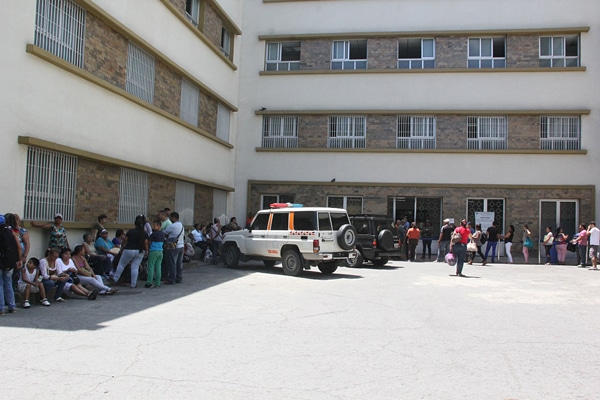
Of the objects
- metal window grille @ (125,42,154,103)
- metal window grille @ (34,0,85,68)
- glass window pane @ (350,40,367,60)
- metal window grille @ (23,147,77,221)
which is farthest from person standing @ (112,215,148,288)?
glass window pane @ (350,40,367,60)

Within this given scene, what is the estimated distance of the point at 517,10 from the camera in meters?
23.5

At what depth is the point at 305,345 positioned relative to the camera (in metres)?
6.84

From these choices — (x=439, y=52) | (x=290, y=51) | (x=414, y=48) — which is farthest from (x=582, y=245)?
(x=290, y=51)

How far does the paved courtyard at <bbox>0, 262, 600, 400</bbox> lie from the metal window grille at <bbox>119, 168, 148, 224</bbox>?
465 centimetres

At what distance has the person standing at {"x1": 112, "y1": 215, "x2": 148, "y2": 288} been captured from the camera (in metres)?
12.1

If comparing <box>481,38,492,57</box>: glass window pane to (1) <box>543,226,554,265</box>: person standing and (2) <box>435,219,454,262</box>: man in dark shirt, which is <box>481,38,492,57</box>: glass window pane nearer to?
(1) <box>543,226,554,265</box>: person standing

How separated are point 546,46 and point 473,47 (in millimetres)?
3104

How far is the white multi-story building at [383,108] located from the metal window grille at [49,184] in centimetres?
479

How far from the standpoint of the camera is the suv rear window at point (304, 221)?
14492 millimetres

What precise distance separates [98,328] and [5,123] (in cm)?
550

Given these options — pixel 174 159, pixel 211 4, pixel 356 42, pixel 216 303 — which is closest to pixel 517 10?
pixel 356 42

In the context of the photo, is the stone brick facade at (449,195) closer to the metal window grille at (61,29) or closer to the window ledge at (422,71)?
the window ledge at (422,71)

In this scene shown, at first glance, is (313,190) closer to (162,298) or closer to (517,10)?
(517,10)

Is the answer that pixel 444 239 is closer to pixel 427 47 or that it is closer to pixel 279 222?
pixel 279 222
